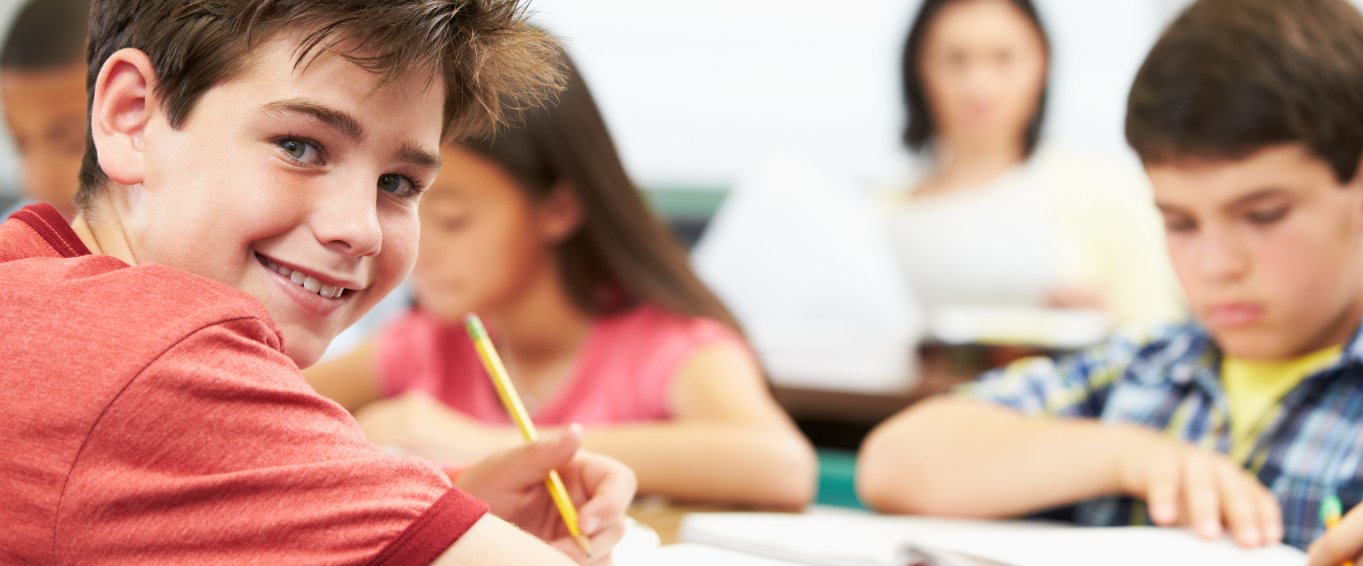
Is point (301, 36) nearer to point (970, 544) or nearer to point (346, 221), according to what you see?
point (346, 221)

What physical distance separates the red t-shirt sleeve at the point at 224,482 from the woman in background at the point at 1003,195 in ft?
7.33

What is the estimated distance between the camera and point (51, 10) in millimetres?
1672

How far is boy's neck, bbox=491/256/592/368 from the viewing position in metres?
1.54

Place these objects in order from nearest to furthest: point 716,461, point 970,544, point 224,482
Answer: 1. point 224,482
2. point 970,544
3. point 716,461

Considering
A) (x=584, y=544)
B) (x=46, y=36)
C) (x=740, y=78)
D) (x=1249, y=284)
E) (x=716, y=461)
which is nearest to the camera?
(x=584, y=544)

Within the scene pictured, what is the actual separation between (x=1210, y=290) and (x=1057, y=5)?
7.09ft

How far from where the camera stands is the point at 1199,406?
1.13m

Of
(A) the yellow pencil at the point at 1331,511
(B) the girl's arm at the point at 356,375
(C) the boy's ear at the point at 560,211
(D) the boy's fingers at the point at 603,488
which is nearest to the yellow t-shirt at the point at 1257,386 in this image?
(A) the yellow pencil at the point at 1331,511

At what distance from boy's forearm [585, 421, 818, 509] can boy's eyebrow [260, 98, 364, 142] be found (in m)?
0.67

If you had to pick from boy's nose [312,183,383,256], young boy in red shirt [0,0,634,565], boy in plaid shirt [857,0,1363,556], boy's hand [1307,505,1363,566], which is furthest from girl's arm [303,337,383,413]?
boy's hand [1307,505,1363,566]

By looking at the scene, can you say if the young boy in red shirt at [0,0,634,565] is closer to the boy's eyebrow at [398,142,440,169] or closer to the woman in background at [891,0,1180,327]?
the boy's eyebrow at [398,142,440,169]

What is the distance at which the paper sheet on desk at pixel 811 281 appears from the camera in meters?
2.06

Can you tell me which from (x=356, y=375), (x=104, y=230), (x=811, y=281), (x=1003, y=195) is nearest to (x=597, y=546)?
(x=104, y=230)

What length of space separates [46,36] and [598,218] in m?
0.79
